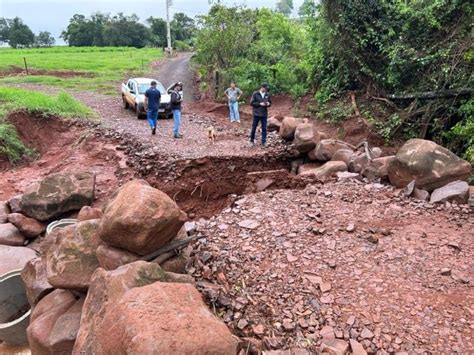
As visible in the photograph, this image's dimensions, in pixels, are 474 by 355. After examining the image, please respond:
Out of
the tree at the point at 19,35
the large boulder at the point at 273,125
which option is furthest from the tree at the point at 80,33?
the large boulder at the point at 273,125

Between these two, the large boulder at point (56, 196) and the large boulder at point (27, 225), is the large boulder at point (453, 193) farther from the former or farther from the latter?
the large boulder at point (27, 225)

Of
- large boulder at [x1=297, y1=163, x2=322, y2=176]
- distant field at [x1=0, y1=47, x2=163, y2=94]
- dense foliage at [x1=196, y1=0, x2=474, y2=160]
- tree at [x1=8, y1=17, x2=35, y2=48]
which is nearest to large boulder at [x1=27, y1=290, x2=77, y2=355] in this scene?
large boulder at [x1=297, y1=163, x2=322, y2=176]

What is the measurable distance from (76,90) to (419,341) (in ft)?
67.9

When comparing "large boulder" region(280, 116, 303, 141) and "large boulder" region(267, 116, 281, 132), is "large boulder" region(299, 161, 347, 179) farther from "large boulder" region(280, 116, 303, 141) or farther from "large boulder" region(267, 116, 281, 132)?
"large boulder" region(267, 116, 281, 132)

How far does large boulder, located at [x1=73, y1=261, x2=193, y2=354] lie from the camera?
3.78 m

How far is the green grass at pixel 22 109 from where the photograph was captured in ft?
37.7

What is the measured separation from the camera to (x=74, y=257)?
4.88 metres

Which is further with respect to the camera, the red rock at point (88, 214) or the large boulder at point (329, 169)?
the large boulder at point (329, 169)

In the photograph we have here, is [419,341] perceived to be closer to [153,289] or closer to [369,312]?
[369,312]

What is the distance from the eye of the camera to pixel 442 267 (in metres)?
5.09

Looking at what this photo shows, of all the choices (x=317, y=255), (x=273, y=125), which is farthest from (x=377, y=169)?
(x=273, y=125)

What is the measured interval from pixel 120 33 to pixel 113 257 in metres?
60.3

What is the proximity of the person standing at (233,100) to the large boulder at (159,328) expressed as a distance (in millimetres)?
11332

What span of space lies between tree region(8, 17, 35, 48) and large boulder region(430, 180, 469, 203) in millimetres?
66435
